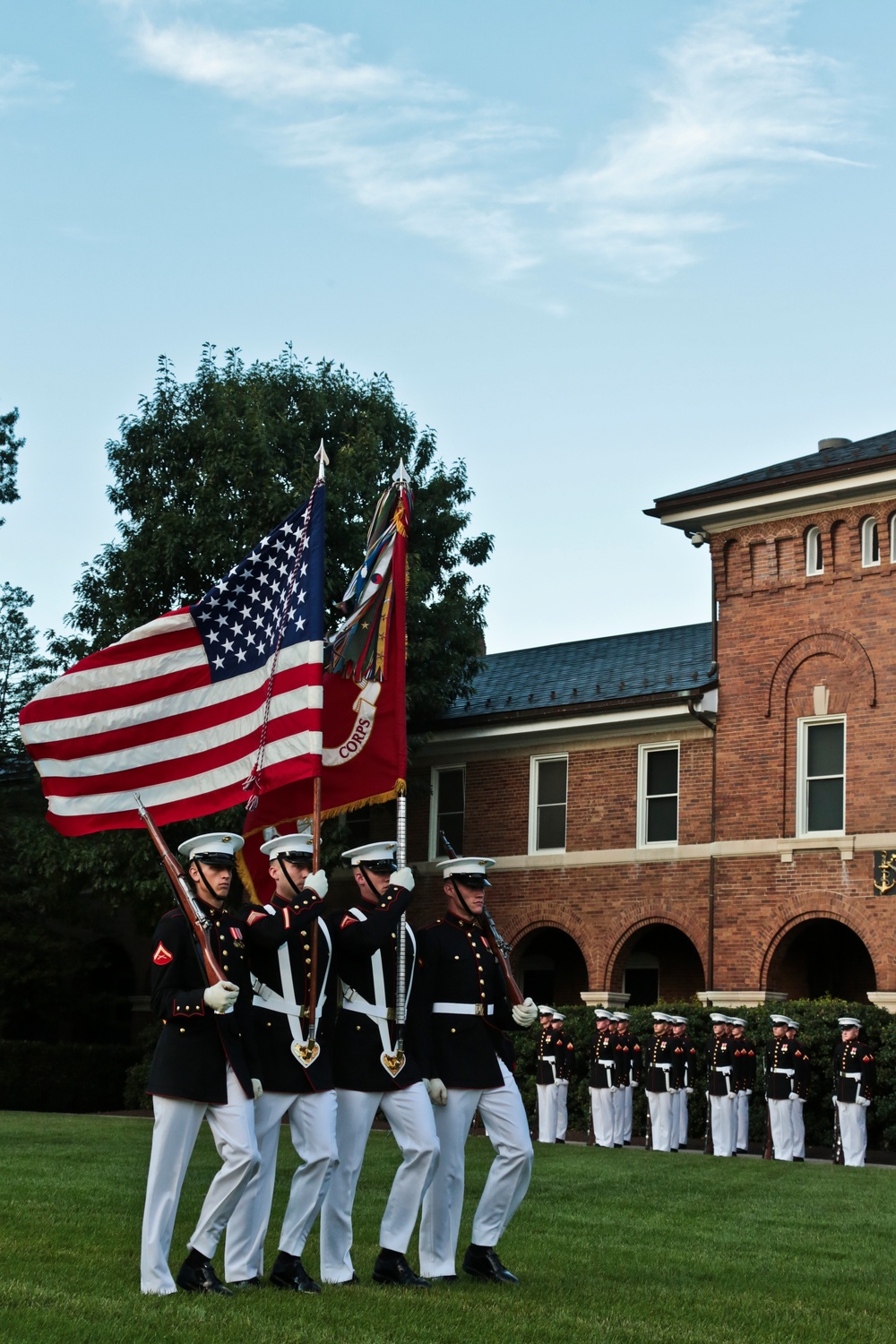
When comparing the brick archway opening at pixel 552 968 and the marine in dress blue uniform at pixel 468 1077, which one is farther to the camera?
the brick archway opening at pixel 552 968

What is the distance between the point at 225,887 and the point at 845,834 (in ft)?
62.3

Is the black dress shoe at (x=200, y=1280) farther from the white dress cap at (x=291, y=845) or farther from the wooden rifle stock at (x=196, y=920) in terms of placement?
the white dress cap at (x=291, y=845)

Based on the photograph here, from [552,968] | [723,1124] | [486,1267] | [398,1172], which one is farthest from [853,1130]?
[398,1172]

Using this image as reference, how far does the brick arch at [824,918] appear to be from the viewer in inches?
995

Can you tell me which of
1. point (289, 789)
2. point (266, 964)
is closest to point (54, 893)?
point (289, 789)

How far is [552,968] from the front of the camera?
106 feet

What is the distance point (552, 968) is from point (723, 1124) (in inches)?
423

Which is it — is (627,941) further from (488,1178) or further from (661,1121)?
(488,1178)

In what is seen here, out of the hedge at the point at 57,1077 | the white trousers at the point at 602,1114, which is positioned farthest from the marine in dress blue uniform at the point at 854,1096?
the hedge at the point at 57,1077

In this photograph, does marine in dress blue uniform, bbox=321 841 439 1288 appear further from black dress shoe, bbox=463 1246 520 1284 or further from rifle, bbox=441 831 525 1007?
rifle, bbox=441 831 525 1007

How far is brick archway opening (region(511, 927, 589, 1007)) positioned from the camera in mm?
32000

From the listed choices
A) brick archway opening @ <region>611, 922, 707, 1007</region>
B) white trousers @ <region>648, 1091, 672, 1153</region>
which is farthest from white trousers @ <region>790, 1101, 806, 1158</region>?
brick archway opening @ <region>611, 922, 707, 1007</region>

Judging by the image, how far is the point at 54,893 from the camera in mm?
32344

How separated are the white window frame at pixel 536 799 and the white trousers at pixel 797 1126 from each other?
9.68 meters
